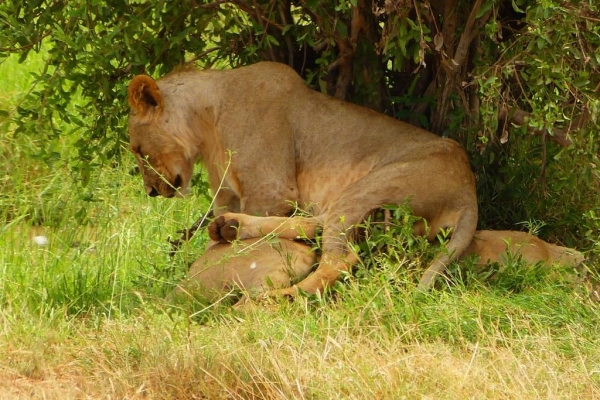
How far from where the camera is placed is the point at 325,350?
4141 mm

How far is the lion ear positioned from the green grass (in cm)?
64

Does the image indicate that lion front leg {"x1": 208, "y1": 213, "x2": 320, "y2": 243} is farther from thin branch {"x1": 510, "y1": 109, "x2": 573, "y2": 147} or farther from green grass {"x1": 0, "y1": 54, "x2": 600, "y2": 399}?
thin branch {"x1": 510, "y1": 109, "x2": 573, "y2": 147}

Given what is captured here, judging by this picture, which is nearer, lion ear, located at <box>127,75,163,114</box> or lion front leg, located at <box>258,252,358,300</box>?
lion front leg, located at <box>258,252,358,300</box>

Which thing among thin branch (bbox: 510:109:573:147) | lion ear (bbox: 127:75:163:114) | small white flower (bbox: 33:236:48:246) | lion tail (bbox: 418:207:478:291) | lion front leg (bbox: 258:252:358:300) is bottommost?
small white flower (bbox: 33:236:48:246)

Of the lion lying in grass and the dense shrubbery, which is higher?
the dense shrubbery

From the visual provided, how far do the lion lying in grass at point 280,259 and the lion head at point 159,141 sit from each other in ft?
2.10

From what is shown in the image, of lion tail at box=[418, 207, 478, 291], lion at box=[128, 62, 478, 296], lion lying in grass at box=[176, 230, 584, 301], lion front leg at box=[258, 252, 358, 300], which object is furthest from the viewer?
lion at box=[128, 62, 478, 296]

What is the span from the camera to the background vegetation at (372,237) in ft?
13.6

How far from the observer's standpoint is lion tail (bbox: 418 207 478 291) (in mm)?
5000

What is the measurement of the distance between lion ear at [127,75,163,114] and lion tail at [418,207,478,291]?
162 cm

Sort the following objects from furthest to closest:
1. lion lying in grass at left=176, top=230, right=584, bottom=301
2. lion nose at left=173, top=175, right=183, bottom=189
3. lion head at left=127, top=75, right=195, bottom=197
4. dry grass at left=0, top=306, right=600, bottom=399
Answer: lion nose at left=173, top=175, right=183, bottom=189
lion head at left=127, top=75, right=195, bottom=197
lion lying in grass at left=176, top=230, right=584, bottom=301
dry grass at left=0, top=306, right=600, bottom=399

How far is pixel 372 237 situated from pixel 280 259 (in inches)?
17.3

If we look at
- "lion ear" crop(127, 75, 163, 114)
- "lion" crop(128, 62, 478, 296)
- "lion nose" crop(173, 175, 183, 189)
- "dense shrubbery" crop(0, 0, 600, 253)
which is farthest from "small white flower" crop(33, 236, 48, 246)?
"lion ear" crop(127, 75, 163, 114)

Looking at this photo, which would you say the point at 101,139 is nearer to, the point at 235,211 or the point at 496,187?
the point at 235,211
